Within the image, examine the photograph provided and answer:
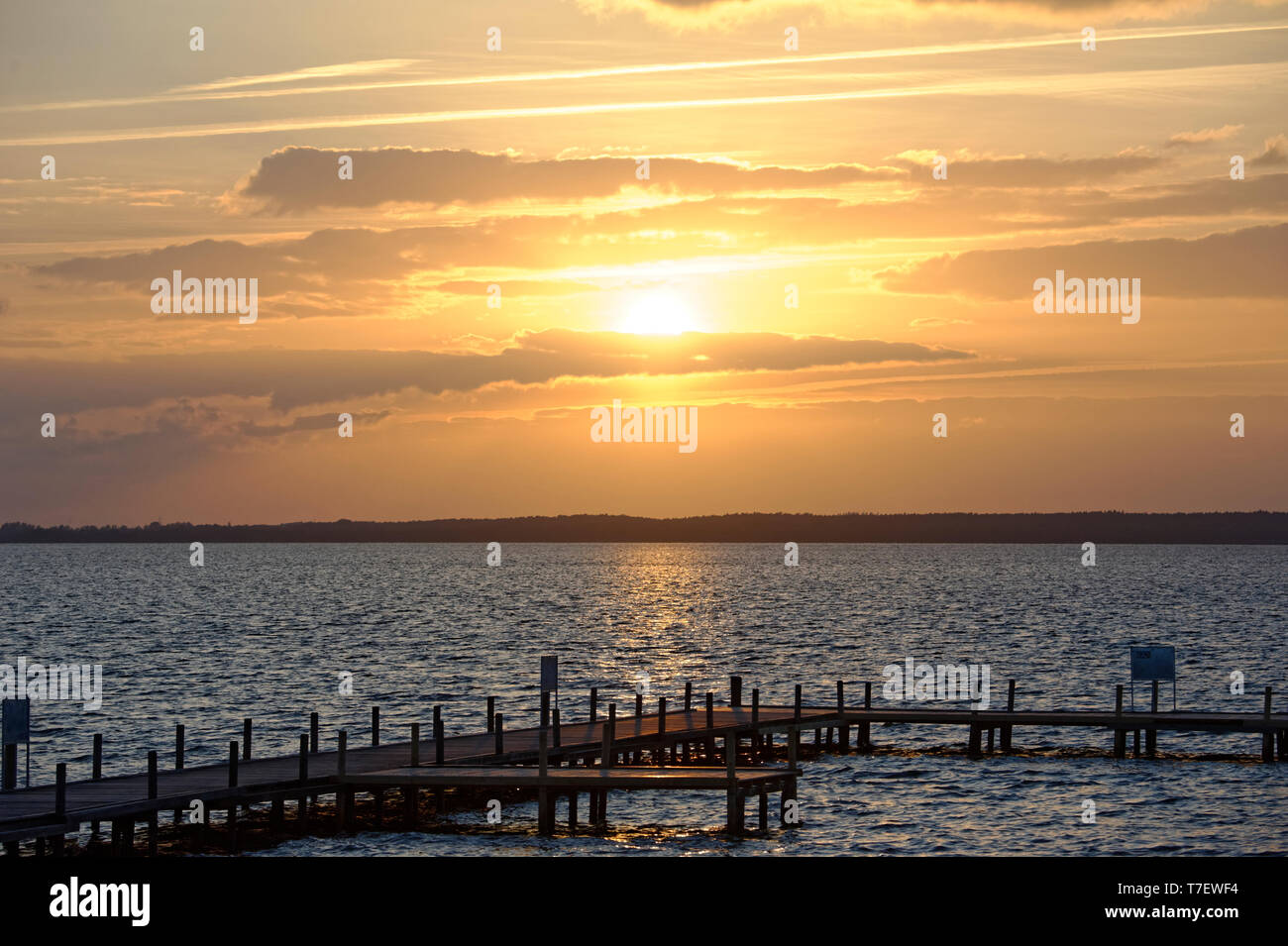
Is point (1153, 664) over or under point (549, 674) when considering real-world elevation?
under

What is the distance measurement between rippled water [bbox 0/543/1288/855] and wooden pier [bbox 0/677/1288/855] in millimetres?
1188

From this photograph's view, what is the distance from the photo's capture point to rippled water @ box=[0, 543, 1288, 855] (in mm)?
35938

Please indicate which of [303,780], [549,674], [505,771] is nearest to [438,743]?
[505,771]

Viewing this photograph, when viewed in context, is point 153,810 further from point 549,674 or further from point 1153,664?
point 1153,664

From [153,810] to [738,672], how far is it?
54.7 m

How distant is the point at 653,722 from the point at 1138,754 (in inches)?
607

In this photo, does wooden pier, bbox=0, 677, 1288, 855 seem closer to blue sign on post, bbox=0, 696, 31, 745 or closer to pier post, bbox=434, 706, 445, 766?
pier post, bbox=434, 706, 445, 766

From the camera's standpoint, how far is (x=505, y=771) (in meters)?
33.5

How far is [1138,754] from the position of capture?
4769 centimetres

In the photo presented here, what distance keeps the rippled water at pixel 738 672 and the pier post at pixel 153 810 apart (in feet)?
9.10

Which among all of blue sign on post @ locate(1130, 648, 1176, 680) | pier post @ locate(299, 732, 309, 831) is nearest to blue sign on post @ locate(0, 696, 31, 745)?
pier post @ locate(299, 732, 309, 831)
